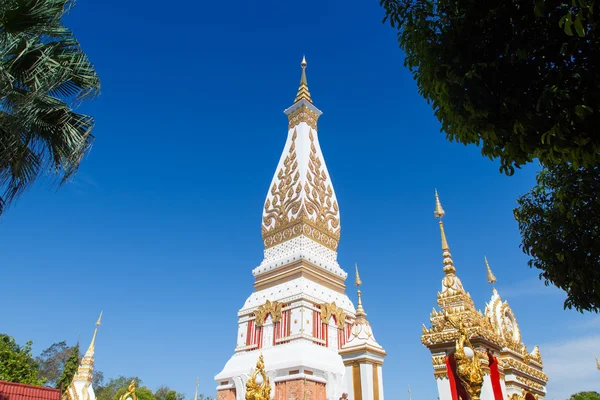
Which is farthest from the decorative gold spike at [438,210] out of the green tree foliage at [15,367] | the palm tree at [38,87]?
the green tree foliage at [15,367]

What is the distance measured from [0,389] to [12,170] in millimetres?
12411

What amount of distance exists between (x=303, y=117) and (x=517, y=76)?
77.5ft

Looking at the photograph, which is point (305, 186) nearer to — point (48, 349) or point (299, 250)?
point (299, 250)

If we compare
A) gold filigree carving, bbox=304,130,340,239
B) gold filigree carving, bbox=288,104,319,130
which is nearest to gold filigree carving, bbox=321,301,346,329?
gold filigree carving, bbox=304,130,340,239

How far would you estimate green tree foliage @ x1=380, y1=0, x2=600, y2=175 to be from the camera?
391 cm

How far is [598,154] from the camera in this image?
4.19 meters

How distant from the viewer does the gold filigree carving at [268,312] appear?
2039cm

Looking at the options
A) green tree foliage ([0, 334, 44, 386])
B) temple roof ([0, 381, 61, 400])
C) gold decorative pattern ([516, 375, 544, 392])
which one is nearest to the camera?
gold decorative pattern ([516, 375, 544, 392])

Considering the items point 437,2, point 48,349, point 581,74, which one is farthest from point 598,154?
point 48,349

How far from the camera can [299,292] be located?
792 inches

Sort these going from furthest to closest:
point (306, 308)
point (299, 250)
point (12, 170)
Answer: point (299, 250) < point (306, 308) < point (12, 170)

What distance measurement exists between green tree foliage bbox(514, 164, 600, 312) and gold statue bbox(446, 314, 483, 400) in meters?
1.80

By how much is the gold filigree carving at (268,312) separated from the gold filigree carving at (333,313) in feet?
6.76

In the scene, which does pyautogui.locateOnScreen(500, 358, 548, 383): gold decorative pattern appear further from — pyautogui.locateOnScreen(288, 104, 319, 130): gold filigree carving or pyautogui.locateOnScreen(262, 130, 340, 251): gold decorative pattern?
pyautogui.locateOnScreen(288, 104, 319, 130): gold filigree carving
